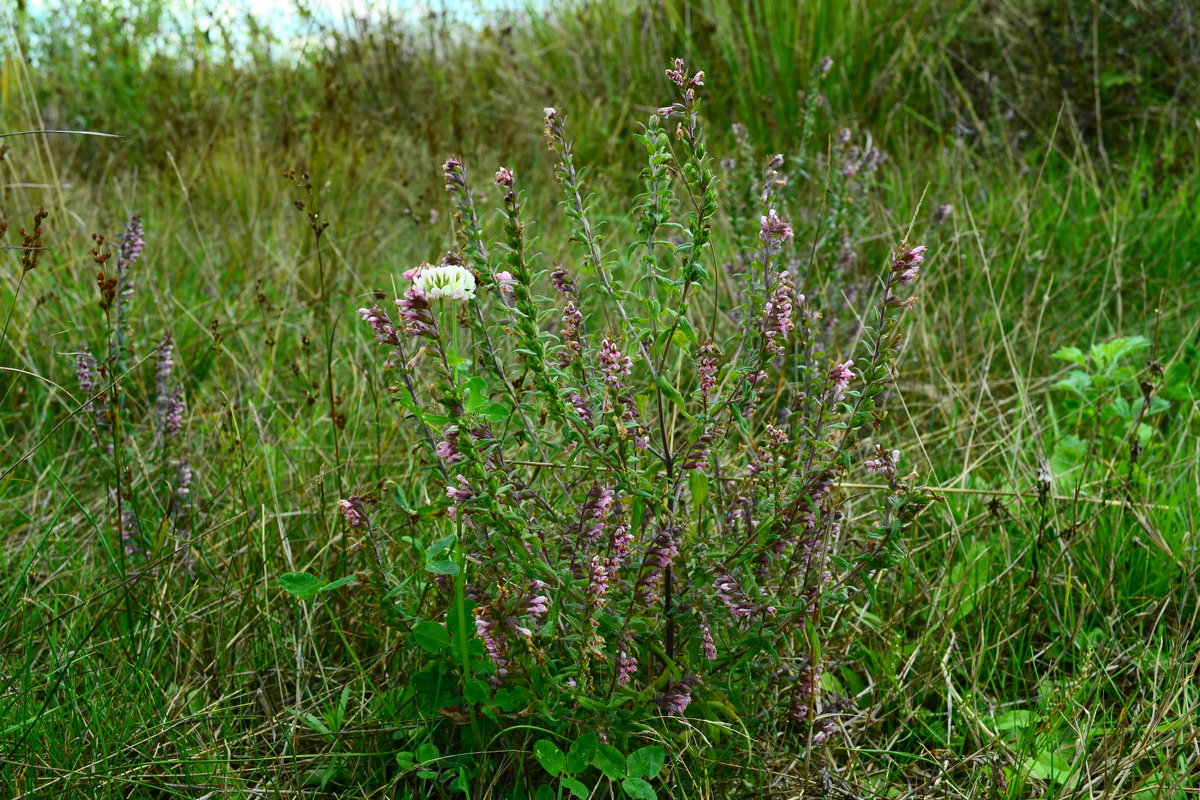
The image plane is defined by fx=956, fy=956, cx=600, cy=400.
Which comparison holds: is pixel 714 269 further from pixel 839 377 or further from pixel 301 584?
pixel 301 584

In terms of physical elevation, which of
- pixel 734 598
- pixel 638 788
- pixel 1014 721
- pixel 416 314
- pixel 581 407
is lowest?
pixel 1014 721

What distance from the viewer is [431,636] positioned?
1.55 metres

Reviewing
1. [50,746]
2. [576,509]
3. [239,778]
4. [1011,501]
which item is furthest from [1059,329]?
[50,746]

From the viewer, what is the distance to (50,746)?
1580 millimetres

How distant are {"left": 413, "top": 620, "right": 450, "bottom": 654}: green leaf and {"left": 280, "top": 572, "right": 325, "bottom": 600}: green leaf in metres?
0.18

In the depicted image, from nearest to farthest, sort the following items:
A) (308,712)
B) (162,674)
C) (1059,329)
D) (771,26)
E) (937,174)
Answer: (308,712), (162,674), (1059,329), (937,174), (771,26)

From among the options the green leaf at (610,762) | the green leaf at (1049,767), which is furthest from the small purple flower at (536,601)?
the green leaf at (1049,767)

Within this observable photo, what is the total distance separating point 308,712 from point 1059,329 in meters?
2.77

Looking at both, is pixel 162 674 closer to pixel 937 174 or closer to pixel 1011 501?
pixel 1011 501

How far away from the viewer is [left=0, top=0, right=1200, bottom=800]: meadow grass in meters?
1.69

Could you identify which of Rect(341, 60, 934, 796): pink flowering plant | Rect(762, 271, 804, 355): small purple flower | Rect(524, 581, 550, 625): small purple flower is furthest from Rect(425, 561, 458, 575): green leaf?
Rect(762, 271, 804, 355): small purple flower

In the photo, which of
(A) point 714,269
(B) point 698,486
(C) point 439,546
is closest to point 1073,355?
(A) point 714,269

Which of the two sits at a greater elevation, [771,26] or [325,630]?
[771,26]

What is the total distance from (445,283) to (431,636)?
0.59 meters
